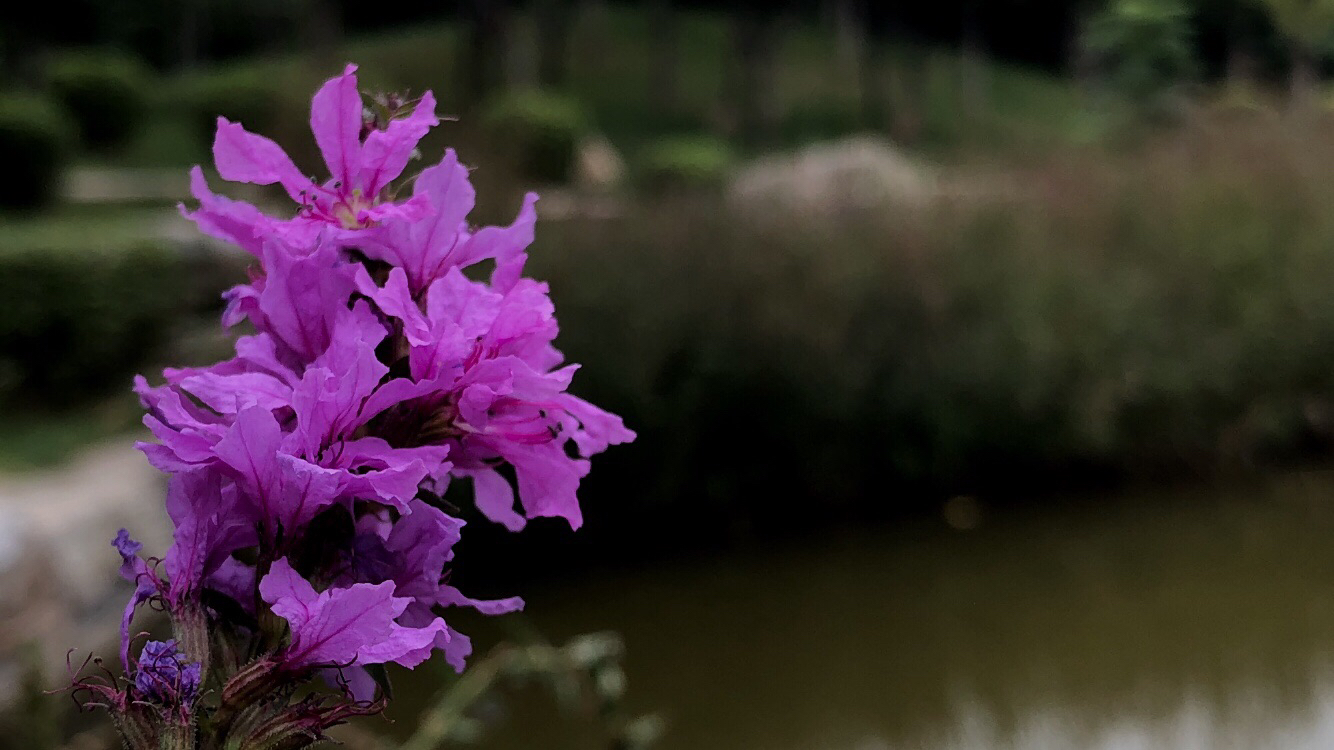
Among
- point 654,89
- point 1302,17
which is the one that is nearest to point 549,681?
point 1302,17

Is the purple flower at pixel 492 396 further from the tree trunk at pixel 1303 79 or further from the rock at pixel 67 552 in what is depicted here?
the tree trunk at pixel 1303 79

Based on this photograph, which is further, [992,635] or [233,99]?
[233,99]

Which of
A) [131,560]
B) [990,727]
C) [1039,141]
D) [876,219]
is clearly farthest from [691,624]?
[1039,141]

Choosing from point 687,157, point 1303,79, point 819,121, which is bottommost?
point 819,121

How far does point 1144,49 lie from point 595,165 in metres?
10.5

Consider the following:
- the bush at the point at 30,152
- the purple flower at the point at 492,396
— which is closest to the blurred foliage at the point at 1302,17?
the purple flower at the point at 492,396

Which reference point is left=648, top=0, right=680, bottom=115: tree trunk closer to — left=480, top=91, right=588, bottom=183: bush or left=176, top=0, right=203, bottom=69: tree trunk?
→ left=480, top=91, right=588, bottom=183: bush

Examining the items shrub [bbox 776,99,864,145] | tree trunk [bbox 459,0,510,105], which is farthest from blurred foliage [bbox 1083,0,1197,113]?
shrub [bbox 776,99,864,145]

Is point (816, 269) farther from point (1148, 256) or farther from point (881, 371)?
point (1148, 256)

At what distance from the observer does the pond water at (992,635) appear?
3295mm

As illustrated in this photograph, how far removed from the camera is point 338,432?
44 centimetres

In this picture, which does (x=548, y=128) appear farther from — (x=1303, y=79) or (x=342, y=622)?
(x=342, y=622)

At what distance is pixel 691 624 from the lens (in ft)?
13.3

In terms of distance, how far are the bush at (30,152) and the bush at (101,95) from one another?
181 inches
